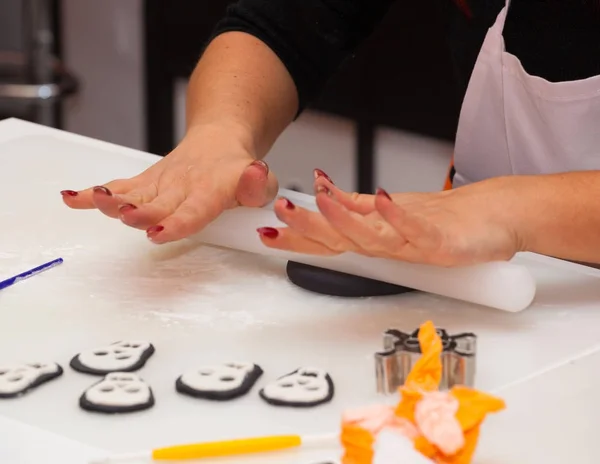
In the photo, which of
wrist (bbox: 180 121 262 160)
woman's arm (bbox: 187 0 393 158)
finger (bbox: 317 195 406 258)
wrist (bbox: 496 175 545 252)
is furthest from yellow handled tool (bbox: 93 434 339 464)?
woman's arm (bbox: 187 0 393 158)

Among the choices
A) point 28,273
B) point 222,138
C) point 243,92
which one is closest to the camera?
point 28,273

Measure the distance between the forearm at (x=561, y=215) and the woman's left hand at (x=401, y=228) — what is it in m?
0.01

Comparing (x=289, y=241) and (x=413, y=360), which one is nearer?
(x=413, y=360)

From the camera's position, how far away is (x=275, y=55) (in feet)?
3.99

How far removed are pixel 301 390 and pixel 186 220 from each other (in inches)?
9.5

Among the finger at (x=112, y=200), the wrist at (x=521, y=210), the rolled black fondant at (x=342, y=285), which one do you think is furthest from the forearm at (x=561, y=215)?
the finger at (x=112, y=200)

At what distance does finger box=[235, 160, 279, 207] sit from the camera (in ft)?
3.06

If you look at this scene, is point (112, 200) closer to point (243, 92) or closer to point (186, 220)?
point (186, 220)

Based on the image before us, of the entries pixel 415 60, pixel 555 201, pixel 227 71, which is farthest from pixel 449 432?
pixel 415 60

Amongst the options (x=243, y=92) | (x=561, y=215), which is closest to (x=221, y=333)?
(x=561, y=215)

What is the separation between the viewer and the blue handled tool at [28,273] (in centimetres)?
89

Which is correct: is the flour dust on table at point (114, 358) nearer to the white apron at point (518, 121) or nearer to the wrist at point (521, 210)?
the wrist at point (521, 210)

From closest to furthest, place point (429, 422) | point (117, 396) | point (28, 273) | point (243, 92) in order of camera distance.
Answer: point (429, 422) < point (117, 396) < point (28, 273) < point (243, 92)

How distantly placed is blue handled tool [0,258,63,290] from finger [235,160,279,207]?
0.16 meters
